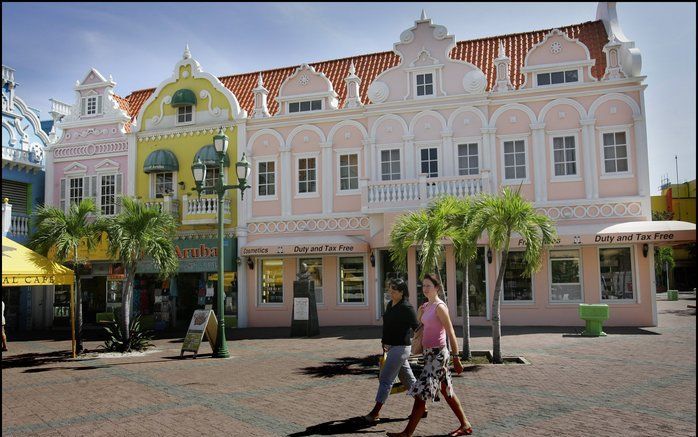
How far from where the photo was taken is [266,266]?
21656 millimetres

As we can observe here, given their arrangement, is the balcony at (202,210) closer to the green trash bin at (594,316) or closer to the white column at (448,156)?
the white column at (448,156)

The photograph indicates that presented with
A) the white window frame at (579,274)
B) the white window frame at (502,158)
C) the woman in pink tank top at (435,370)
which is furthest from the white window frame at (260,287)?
the woman in pink tank top at (435,370)

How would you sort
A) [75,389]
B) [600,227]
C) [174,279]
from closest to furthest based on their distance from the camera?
[75,389], [600,227], [174,279]

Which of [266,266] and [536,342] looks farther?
[266,266]

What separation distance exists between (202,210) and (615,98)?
598 inches

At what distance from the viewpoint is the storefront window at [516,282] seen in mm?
18984

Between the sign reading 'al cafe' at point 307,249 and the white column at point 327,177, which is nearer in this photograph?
the sign reading 'al cafe' at point 307,249

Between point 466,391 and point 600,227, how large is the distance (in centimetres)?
1054

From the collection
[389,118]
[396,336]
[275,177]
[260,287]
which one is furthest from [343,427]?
[275,177]

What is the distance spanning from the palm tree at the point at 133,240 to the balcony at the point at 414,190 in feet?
23.2

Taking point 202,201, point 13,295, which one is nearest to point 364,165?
point 202,201

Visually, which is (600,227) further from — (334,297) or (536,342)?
(334,297)

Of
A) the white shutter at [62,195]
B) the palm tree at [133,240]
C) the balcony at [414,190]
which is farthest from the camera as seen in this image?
the white shutter at [62,195]

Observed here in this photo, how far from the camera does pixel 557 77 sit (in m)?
19.6
